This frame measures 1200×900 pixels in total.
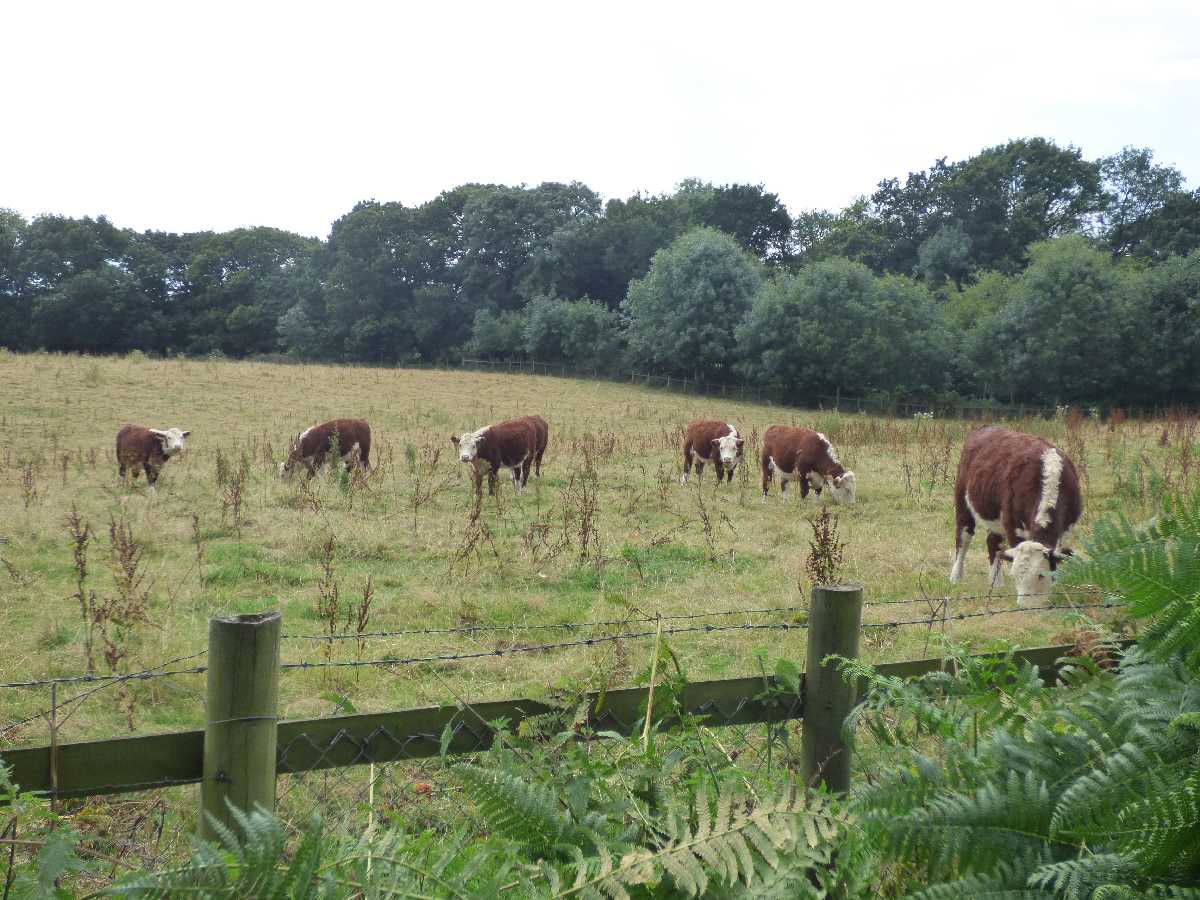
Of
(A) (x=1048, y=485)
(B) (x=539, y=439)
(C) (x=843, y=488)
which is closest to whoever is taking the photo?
(A) (x=1048, y=485)

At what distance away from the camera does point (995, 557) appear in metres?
9.22

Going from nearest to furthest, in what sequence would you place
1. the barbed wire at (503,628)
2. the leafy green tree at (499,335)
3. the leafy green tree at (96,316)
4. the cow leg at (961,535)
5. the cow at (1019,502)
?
the barbed wire at (503,628) → the cow at (1019,502) → the cow leg at (961,535) → the leafy green tree at (96,316) → the leafy green tree at (499,335)

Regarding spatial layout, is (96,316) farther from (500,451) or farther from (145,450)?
(500,451)

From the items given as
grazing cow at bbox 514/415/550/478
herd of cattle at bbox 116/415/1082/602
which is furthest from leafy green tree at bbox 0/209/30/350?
grazing cow at bbox 514/415/550/478

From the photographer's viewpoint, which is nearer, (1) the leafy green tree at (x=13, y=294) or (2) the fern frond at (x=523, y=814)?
(2) the fern frond at (x=523, y=814)

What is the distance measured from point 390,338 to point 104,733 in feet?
173

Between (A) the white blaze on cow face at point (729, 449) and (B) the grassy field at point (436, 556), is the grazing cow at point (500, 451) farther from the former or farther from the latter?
(A) the white blaze on cow face at point (729, 449)

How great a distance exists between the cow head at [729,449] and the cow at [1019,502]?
19.2 ft

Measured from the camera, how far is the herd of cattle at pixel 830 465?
8.40 meters

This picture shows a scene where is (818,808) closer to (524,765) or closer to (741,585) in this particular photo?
(524,765)

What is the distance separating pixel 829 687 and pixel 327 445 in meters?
14.4

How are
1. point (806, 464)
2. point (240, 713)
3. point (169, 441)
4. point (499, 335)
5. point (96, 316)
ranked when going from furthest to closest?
1. point (96, 316)
2. point (499, 335)
3. point (169, 441)
4. point (806, 464)
5. point (240, 713)

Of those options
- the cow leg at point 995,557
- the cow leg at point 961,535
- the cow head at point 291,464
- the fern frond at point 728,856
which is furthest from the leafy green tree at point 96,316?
the fern frond at point 728,856

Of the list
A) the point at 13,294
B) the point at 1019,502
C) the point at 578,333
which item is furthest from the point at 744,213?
the point at 1019,502
